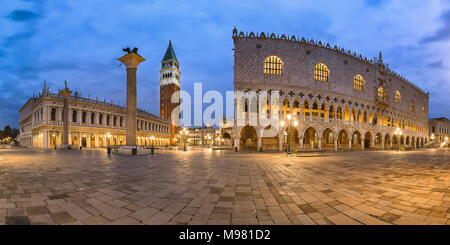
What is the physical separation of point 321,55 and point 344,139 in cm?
1813

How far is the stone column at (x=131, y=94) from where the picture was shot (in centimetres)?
1922

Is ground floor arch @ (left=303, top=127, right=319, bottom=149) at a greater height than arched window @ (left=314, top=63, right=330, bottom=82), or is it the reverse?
arched window @ (left=314, top=63, right=330, bottom=82)

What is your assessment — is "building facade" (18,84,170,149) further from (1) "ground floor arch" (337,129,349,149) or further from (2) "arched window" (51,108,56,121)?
(1) "ground floor arch" (337,129,349,149)

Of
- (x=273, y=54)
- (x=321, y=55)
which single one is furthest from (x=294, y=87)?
(x=321, y=55)

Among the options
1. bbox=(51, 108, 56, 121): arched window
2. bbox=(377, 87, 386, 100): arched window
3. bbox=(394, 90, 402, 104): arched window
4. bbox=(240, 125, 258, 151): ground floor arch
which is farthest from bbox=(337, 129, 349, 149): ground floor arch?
bbox=(51, 108, 56, 121): arched window

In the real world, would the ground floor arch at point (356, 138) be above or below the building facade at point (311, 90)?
below

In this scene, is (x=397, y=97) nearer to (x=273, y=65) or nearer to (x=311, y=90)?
(x=311, y=90)

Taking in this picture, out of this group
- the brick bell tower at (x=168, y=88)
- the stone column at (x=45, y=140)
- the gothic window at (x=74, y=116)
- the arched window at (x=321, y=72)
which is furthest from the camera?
the brick bell tower at (x=168, y=88)

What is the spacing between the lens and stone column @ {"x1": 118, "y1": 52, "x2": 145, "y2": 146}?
19.2m

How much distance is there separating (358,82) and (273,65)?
820 inches

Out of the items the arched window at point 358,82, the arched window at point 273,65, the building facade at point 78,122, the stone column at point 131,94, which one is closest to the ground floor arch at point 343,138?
the arched window at point 358,82

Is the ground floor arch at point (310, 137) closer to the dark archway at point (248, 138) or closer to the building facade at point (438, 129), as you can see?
the dark archway at point (248, 138)

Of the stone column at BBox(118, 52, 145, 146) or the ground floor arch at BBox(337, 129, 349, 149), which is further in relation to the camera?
the ground floor arch at BBox(337, 129, 349, 149)
